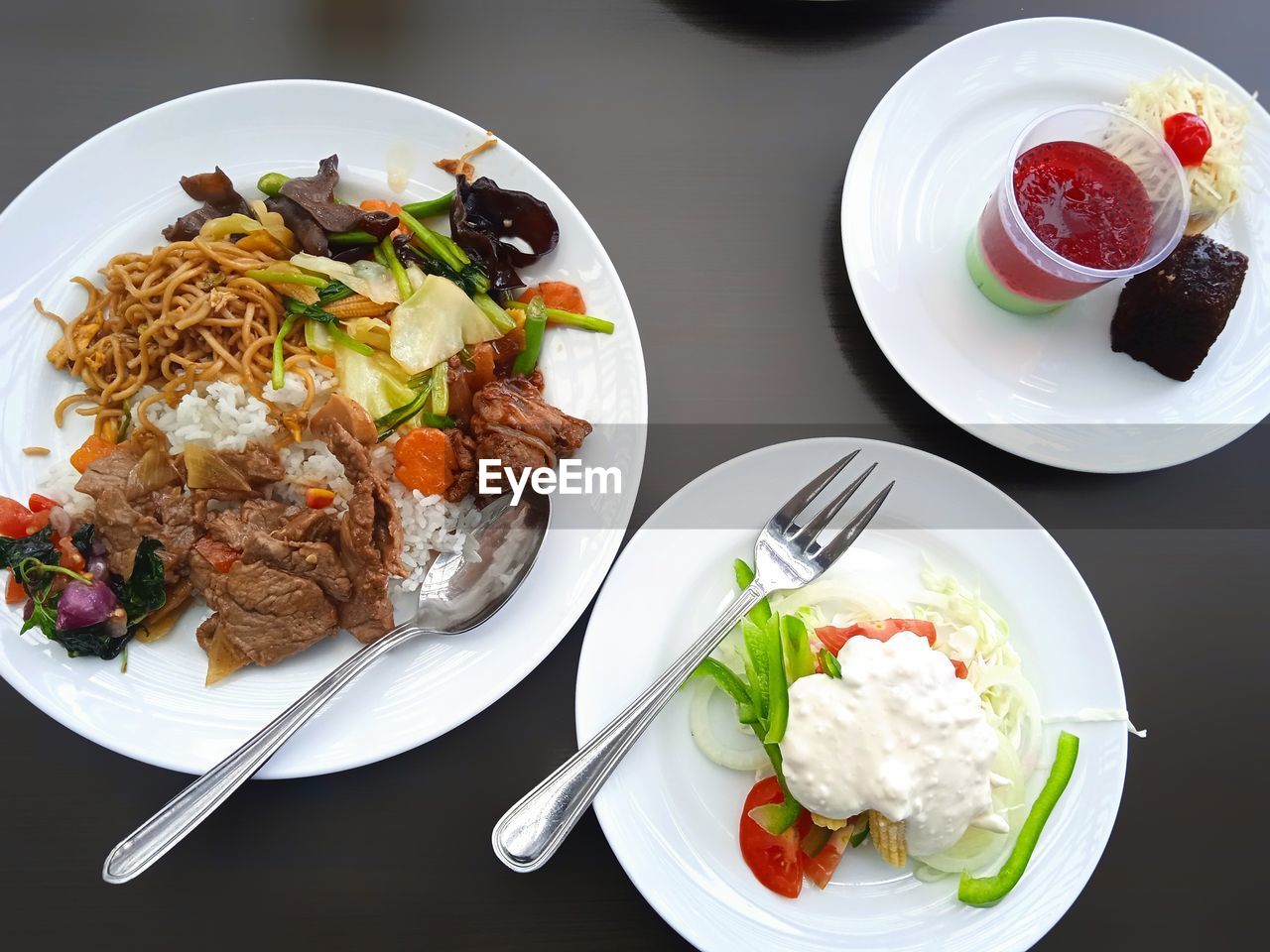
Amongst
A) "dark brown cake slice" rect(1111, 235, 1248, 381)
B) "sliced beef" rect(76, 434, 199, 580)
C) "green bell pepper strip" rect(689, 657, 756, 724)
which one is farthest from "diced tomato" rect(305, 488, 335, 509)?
"dark brown cake slice" rect(1111, 235, 1248, 381)

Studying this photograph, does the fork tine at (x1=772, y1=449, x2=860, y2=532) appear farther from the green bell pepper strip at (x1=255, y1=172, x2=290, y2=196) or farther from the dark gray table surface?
the green bell pepper strip at (x1=255, y1=172, x2=290, y2=196)

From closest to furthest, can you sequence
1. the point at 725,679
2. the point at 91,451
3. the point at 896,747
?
1. the point at 896,747
2. the point at 725,679
3. the point at 91,451

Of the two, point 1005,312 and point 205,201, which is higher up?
point 1005,312

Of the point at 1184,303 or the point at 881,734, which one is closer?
the point at 881,734

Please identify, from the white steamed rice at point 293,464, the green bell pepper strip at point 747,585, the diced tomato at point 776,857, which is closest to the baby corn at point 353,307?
the white steamed rice at point 293,464

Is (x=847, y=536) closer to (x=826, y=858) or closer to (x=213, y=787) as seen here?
(x=826, y=858)

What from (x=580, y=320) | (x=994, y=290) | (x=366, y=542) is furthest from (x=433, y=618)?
(x=994, y=290)

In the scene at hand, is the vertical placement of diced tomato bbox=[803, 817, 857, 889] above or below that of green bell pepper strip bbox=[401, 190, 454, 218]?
below
